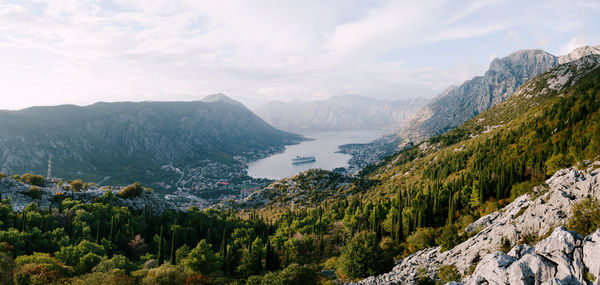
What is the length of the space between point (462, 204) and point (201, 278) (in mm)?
54517

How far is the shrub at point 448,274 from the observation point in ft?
97.9

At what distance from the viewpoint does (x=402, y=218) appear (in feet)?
206

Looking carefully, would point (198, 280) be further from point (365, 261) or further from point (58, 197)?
point (58, 197)

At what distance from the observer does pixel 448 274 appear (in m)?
30.6

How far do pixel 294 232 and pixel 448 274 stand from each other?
57617 mm

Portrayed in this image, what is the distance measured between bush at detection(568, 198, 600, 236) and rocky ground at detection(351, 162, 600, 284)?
4.86 feet

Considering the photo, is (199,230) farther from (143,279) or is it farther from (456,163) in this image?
(456,163)

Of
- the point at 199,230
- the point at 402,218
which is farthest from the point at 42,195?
the point at 402,218

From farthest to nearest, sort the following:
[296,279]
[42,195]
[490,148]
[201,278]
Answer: [490,148] → [42,195] → [201,278] → [296,279]

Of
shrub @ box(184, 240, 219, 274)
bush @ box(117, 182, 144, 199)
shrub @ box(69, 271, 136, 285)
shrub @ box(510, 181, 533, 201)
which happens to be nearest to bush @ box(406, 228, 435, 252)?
shrub @ box(510, 181, 533, 201)

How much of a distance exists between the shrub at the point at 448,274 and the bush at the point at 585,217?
11.5m

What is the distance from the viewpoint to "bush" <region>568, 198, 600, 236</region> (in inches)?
959

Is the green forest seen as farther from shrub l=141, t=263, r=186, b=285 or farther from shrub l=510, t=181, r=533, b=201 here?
shrub l=510, t=181, r=533, b=201

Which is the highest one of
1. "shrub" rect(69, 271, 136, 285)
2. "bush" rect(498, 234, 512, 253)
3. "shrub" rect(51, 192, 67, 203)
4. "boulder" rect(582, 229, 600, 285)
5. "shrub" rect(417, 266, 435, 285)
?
"boulder" rect(582, 229, 600, 285)
